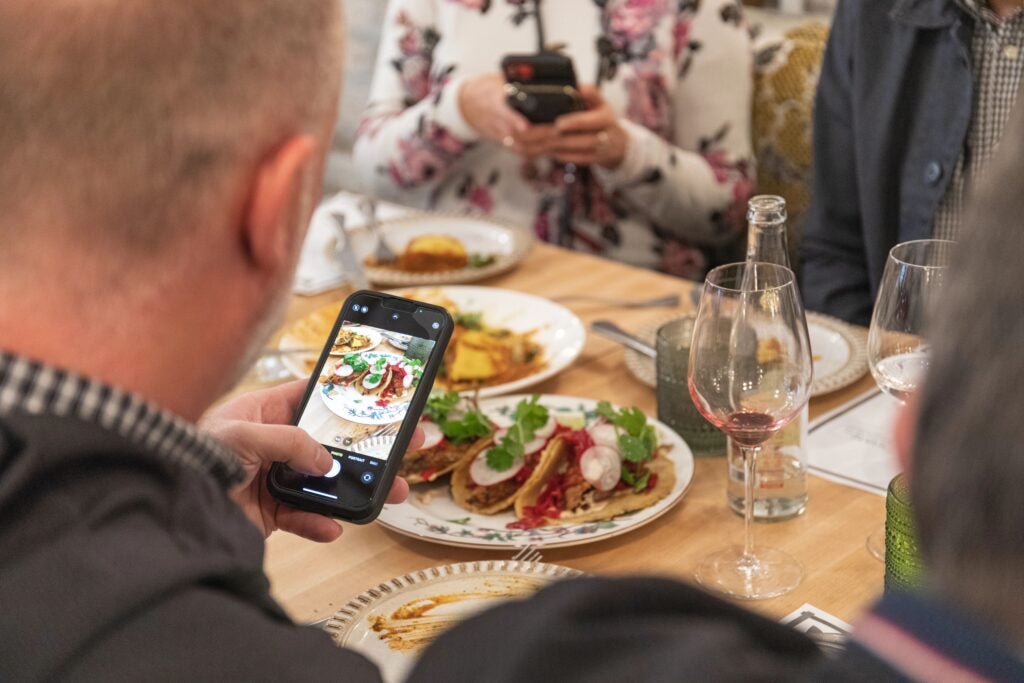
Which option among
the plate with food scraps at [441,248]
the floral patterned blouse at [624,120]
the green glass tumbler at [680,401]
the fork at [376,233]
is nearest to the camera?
the green glass tumbler at [680,401]

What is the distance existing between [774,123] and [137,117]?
1939mm

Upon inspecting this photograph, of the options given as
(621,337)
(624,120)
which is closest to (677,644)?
A: (621,337)

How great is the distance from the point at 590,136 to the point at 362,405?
3.70 ft

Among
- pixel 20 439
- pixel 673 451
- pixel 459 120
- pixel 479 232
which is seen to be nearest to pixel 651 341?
pixel 673 451

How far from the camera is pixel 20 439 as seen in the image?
56 centimetres

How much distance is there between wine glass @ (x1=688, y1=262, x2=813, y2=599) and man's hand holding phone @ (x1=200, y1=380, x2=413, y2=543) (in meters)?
0.26

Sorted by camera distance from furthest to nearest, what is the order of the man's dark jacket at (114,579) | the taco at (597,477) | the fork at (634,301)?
the fork at (634,301)
the taco at (597,477)
the man's dark jacket at (114,579)

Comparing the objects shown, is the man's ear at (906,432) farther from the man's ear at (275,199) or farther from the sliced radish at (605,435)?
the sliced radish at (605,435)

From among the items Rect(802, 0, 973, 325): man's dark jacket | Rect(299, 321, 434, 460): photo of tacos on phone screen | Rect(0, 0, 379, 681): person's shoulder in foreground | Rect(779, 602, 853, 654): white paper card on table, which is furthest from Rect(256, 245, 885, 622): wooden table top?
Rect(802, 0, 973, 325): man's dark jacket

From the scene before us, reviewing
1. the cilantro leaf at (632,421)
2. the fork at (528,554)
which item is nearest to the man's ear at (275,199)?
the fork at (528,554)

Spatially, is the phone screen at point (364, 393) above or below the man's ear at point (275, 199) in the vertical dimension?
below

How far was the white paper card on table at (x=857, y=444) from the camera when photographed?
3.92 feet

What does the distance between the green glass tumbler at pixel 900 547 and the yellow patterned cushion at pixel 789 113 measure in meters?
1.53

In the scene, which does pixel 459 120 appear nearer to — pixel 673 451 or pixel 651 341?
pixel 651 341
